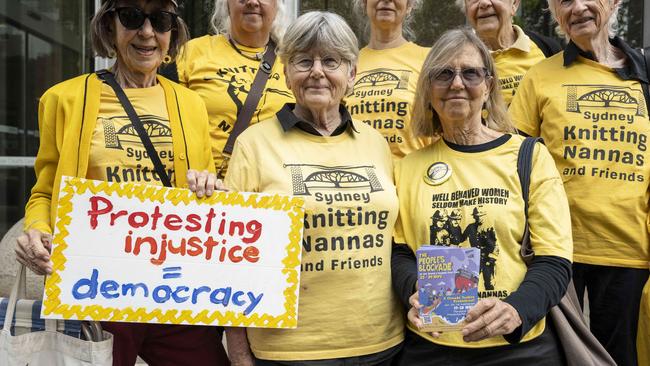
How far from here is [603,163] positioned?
10.8ft

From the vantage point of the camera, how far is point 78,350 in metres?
2.61

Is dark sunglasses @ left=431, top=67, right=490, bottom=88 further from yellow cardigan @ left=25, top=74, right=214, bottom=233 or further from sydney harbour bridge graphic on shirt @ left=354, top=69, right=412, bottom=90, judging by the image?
yellow cardigan @ left=25, top=74, right=214, bottom=233

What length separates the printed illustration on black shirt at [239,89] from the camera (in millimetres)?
3480

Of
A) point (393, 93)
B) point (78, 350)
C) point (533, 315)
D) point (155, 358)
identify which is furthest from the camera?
point (393, 93)

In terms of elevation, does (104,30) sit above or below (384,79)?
above

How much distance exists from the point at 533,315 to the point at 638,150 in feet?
4.18

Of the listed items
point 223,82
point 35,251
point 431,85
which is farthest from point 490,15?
point 35,251

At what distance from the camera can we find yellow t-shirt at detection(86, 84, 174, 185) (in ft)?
9.12

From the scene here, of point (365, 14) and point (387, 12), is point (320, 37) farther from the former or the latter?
point (365, 14)

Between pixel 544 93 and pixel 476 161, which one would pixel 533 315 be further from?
pixel 544 93

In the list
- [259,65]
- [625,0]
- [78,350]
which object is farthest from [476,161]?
[625,0]

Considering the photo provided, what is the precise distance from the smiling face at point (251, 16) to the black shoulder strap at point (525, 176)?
1598mm

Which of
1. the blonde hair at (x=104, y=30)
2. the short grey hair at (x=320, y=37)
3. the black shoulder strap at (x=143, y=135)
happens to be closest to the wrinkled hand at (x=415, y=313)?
the short grey hair at (x=320, y=37)

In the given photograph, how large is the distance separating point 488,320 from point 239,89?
1.75 meters
